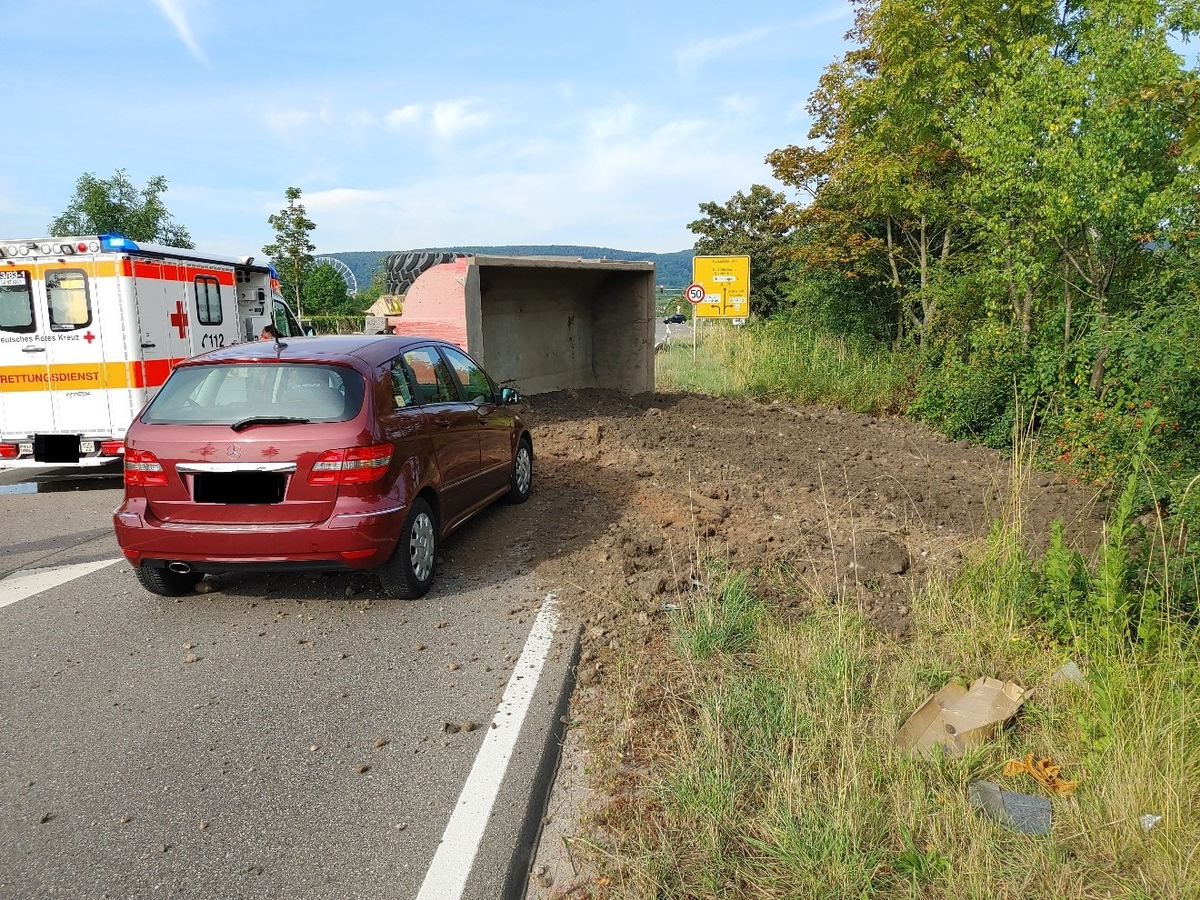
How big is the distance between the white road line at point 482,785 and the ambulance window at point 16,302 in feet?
28.0

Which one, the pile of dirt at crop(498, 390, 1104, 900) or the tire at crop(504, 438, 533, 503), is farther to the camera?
the tire at crop(504, 438, 533, 503)

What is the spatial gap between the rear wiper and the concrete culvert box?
5.95m

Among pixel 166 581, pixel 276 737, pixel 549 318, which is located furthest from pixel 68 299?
pixel 276 737

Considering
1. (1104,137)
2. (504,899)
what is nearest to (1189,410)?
(1104,137)

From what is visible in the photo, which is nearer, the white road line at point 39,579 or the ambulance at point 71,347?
the white road line at point 39,579

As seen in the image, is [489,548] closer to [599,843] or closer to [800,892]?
[599,843]

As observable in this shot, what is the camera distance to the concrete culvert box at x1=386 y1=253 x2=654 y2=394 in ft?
37.3

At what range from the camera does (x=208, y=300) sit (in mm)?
12211

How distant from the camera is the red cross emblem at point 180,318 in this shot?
36.4 ft

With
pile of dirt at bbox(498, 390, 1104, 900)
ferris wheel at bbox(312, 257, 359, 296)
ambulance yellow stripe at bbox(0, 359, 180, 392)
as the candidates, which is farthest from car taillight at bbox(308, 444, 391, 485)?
ferris wheel at bbox(312, 257, 359, 296)

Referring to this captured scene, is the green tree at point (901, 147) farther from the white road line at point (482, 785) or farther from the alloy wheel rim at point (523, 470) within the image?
the white road line at point (482, 785)

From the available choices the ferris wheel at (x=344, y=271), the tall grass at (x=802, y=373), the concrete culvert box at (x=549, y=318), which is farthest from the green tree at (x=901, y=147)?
the ferris wheel at (x=344, y=271)

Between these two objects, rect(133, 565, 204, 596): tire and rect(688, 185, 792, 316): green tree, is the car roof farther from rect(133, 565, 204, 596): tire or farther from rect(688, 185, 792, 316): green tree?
rect(688, 185, 792, 316): green tree

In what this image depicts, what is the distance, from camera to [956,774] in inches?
132
